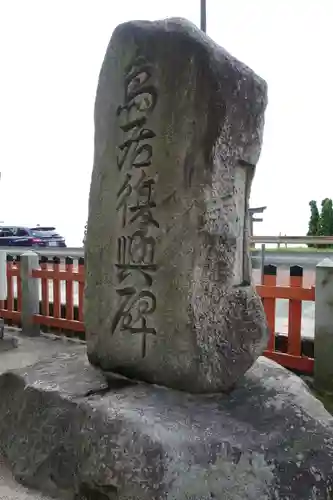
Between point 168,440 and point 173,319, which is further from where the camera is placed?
point 173,319

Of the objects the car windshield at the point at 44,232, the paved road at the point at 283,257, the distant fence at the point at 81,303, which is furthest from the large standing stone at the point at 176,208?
the car windshield at the point at 44,232

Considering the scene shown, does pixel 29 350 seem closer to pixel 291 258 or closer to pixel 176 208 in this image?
pixel 176 208

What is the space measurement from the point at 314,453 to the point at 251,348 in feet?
1.55

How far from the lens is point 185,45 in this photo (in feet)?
6.33

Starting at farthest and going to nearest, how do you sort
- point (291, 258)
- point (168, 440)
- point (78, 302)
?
point (291, 258)
point (78, 302)
point (168, 440)

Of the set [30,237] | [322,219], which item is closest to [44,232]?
[30,237]

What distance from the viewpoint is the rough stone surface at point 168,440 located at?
165 cm

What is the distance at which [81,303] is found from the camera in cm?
522

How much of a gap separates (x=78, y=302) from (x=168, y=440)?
420cm

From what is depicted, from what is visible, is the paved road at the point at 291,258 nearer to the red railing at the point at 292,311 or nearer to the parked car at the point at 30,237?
the red railing at the point at 292,311

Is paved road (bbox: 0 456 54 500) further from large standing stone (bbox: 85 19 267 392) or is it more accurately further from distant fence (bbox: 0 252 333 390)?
distant fence (bbox: 0 252 333 390)

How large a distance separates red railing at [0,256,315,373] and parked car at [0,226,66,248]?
38.0ft

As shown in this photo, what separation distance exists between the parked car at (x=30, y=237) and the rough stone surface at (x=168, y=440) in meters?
15.6

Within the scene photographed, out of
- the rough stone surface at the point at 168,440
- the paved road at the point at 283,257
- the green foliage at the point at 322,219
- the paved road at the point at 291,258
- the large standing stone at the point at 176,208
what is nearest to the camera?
the rough stone surface at the point at 168,440
